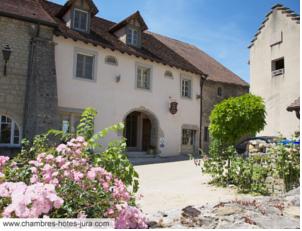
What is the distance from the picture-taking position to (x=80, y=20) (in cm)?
1502

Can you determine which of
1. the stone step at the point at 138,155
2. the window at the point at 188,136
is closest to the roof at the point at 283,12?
the window at the point at 188,136

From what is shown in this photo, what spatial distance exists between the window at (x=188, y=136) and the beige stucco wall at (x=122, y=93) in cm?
48

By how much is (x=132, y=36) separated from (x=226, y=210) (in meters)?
14.1

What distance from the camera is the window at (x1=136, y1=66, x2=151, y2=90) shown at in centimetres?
1647

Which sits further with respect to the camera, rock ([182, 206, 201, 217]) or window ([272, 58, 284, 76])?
window ([272, 58, 284, 76])

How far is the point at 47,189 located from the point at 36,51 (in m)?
11.1

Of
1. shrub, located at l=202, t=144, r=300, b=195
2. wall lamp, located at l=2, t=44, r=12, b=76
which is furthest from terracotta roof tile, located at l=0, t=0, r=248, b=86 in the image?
shrub, located at l=202, t=144, r=300, b=195

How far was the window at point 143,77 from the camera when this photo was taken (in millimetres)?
16467

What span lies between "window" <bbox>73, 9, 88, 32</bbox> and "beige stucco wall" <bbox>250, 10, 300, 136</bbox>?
364 inches

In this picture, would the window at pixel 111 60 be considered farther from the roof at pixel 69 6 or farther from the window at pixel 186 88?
the window at pixel 186 88

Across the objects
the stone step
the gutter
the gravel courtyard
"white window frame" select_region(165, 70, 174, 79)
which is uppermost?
the gutter

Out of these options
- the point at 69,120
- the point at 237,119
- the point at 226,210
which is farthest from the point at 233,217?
the point at 69,120

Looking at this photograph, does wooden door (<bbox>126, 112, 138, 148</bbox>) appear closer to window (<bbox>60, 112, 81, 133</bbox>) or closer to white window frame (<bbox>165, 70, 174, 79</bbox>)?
white window frame (<bbox>165, 70, 174, 79</bbox>)

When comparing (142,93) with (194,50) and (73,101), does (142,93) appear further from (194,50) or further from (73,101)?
(194,50)
